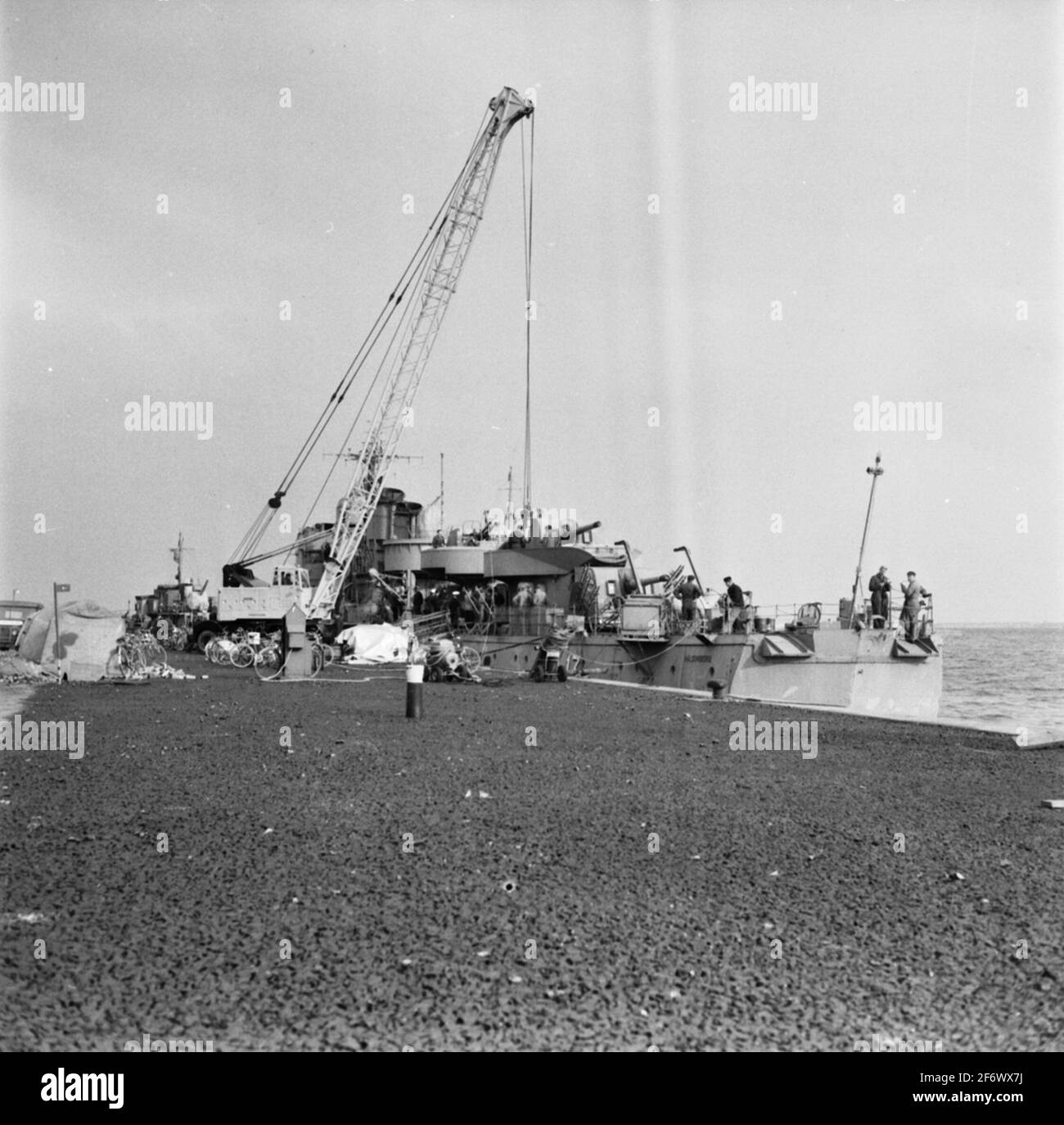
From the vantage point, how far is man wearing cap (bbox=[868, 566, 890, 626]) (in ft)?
88.8

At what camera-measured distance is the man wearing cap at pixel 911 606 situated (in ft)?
91.4

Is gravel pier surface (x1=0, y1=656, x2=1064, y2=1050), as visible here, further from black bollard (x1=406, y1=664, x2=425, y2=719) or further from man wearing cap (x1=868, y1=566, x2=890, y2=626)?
man wearing cap (x1=868, y1=566, x2=890, y2=626)

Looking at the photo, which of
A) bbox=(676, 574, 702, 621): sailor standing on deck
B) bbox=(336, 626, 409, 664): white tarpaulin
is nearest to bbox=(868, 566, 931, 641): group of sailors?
bbox=(676, 574, 702, 621): sailor standing on deck

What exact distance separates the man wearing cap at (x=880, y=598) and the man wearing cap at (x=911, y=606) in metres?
0.74

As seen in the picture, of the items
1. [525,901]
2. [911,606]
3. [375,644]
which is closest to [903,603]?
[911,606]

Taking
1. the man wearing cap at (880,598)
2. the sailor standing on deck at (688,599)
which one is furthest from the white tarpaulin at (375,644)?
the man wearing cap at (880,598)

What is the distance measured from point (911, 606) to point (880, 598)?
4.39 feet

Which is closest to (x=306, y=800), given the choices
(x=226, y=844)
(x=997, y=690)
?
(x=226, y=844)

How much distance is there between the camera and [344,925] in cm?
481

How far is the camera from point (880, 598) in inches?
1080

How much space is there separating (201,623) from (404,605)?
28.0ft

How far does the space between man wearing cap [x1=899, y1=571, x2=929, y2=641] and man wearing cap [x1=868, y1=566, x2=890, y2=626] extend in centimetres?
74

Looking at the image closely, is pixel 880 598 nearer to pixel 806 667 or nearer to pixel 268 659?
pixel 806 667
